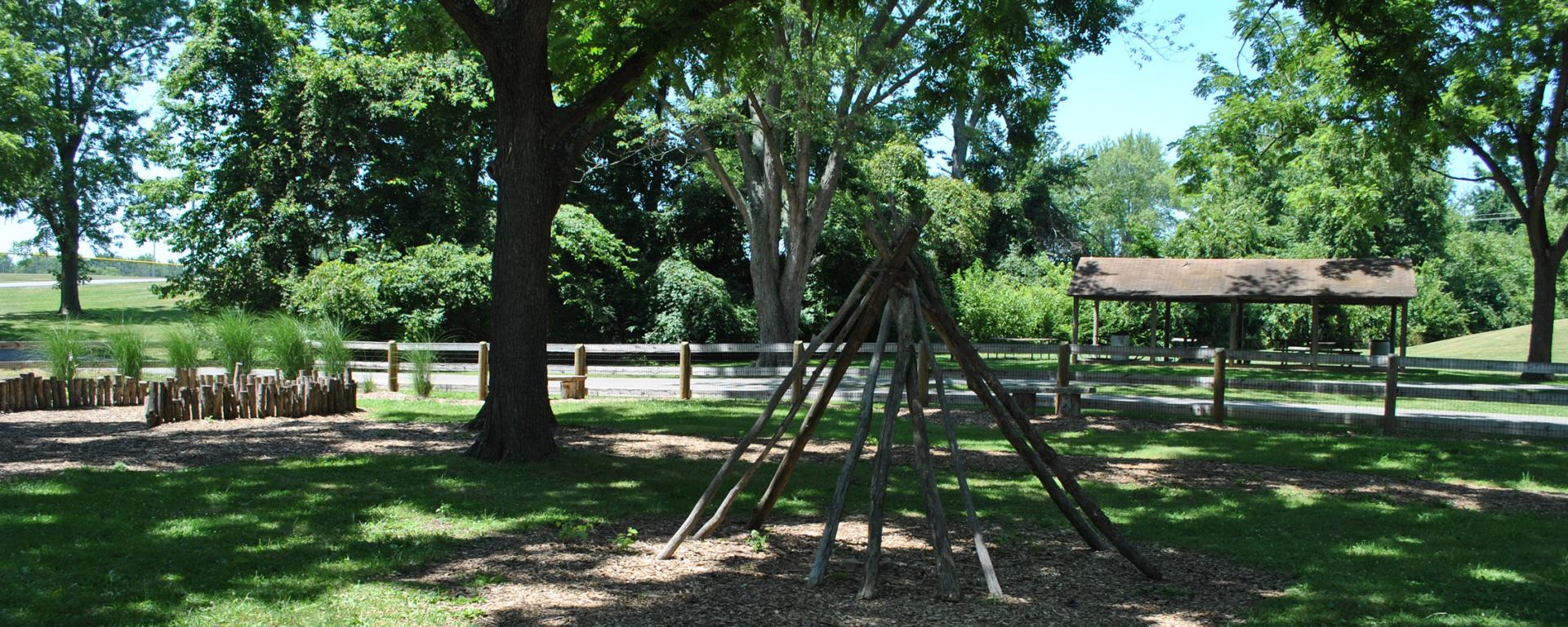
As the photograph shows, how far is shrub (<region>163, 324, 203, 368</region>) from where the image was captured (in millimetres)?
15500

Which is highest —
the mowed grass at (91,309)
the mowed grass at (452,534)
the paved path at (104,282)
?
the paved path at (104,282)

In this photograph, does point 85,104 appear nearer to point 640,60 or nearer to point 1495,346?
point 640,60

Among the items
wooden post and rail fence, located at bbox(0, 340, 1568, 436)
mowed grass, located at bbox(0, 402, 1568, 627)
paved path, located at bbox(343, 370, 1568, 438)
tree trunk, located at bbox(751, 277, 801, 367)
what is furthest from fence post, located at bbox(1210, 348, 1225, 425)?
tree trunk, located at bbox(751, 277, 801, 367)

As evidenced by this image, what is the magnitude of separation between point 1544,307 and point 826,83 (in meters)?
18.0

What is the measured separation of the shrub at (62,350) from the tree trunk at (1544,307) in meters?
29.9

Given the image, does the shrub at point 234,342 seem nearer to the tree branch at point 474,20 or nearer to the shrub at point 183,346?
the shrub at point 183,346

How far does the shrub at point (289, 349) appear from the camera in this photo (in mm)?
15492

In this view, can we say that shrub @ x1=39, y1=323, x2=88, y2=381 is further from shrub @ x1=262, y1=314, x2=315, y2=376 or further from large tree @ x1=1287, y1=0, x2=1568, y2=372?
large tree @ x1=1287, y1=0, x2=1568, y2=372

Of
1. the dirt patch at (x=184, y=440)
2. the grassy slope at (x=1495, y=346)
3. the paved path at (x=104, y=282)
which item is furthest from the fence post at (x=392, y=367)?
the paved path at (x=104, y=282)

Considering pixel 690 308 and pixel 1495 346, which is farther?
pixel 1495 346

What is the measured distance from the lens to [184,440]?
1141 centimetres

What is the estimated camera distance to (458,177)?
3002cm

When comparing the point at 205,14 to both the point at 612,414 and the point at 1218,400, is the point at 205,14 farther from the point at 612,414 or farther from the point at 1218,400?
the point at 1218,400

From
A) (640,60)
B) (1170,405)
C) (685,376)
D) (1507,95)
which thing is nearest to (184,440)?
(640,60)
